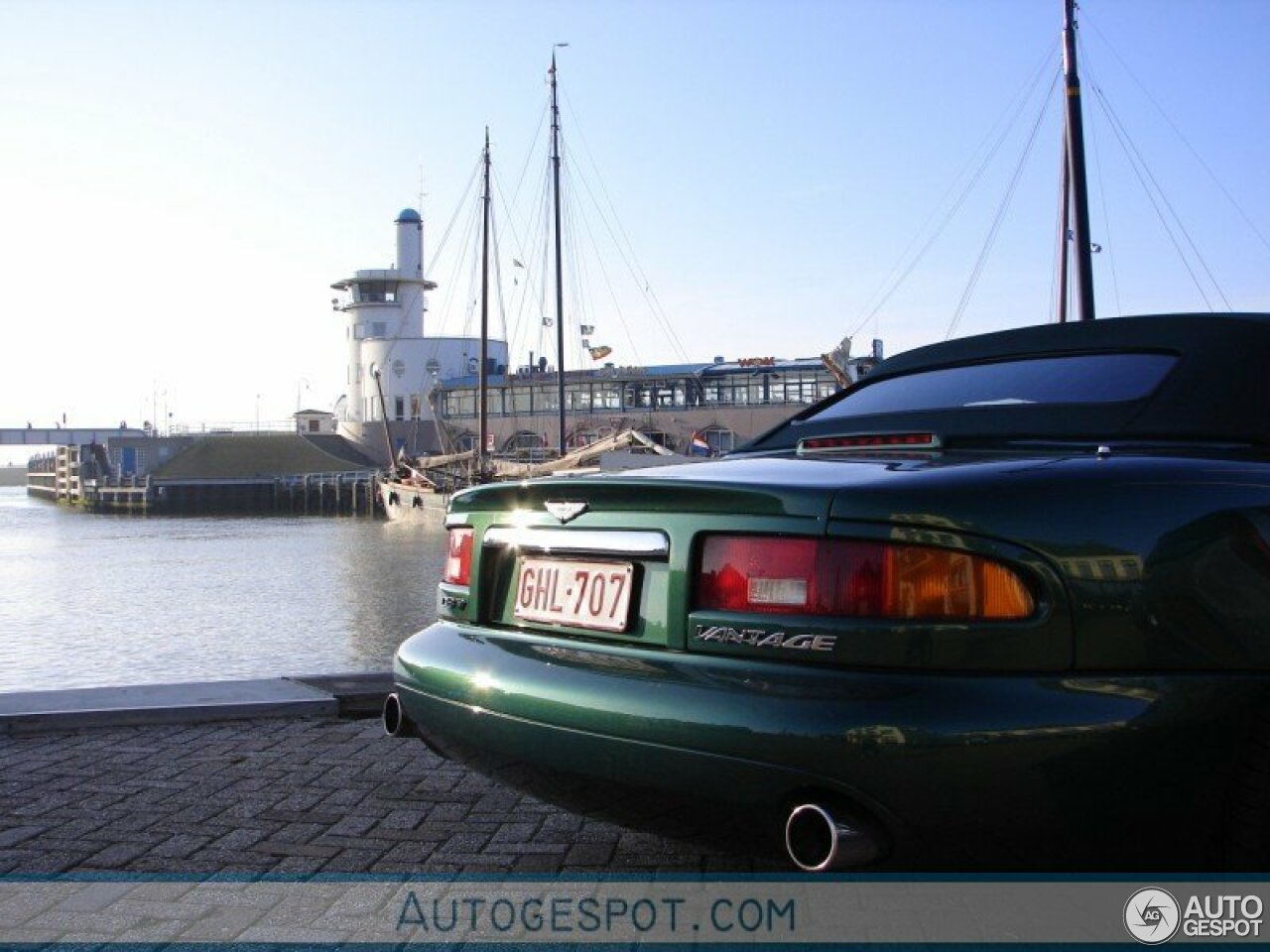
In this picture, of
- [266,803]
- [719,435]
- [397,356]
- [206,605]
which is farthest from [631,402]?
[266,803]

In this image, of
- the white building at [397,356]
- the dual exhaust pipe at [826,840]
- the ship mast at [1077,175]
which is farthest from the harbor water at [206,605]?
the white building at [397,356]

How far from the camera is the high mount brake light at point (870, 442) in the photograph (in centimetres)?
295

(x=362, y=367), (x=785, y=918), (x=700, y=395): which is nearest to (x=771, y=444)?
(x=785, y=918)

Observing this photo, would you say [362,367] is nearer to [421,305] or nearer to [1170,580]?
[421,305]

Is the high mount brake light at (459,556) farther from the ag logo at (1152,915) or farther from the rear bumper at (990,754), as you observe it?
the ag logo at (1152,915)

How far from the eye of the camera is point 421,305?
9619cm

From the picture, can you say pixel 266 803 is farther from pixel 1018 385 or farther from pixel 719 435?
pixel 719 435

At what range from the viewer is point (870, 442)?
309 cm

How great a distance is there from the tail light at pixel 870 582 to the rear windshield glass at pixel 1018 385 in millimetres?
997

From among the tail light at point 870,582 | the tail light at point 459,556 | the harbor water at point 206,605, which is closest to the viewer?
the tail light at point 870,582

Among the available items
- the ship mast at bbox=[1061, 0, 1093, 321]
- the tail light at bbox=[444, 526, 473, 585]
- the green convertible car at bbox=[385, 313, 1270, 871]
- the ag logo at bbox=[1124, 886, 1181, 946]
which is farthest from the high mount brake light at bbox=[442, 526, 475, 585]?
the ship mast at bbox=[1061, 0, 1093, 321]

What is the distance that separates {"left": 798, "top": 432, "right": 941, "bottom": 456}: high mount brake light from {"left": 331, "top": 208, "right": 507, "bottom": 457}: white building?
86.3m

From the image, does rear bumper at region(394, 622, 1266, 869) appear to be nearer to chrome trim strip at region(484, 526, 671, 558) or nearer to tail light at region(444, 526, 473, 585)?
chrome trim strip at region(484, 526, 671, 558)

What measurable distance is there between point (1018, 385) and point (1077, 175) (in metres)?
16.1
